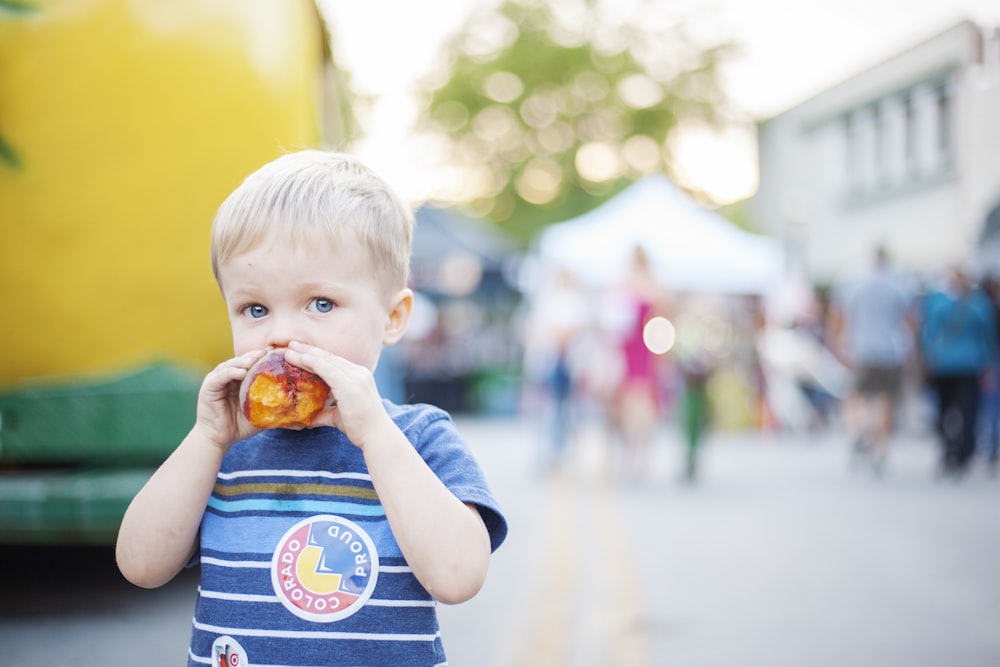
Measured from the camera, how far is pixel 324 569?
1.56m

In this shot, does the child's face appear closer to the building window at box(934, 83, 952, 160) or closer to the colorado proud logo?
the colorado proud logo

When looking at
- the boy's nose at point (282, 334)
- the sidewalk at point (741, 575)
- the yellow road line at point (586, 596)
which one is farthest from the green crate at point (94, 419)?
the boy's nose at point (282, 334)

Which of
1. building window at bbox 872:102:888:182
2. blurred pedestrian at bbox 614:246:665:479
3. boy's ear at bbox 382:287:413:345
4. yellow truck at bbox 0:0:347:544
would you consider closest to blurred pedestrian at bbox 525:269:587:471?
blurred pedestrian at bbox 614:246:665:479

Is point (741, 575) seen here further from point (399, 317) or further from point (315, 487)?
point (315, 487)

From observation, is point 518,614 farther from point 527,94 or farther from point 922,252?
point 527,94

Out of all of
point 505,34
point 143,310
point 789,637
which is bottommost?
point 789,637

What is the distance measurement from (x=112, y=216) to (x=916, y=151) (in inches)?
228

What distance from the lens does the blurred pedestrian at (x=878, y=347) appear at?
9211 mm

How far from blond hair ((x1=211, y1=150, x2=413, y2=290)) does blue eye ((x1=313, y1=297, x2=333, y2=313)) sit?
0.09 metres

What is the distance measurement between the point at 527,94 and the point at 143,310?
31.3 metres

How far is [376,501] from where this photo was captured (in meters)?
1.59

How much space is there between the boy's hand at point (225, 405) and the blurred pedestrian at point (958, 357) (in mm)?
8737

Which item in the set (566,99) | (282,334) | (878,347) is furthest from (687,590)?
(566,99)

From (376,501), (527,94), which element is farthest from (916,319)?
(527,94)
